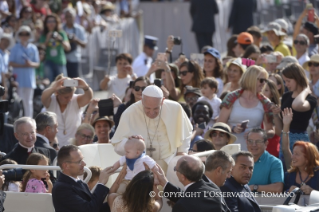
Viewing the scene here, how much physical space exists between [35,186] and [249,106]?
316cm

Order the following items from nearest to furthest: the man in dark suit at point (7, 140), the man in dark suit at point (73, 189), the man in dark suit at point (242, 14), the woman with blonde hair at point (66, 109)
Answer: the man in dark suit at point (73, 189), the man in dark suit at point (7, 140), the woman with blonde hair at point (66, 109), the man in dark suit at point (242, 14)

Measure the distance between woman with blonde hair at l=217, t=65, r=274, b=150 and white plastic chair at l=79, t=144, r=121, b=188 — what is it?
184cm

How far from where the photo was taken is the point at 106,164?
335 inches

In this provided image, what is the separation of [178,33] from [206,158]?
529 inches

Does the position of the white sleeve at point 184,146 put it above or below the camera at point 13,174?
above

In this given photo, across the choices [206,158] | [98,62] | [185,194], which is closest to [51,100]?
[206,158]

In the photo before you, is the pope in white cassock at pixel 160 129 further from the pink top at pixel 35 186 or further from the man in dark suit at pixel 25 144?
the man in dark suit at pixel 25 144

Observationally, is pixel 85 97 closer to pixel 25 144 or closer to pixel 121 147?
pixel 25 144

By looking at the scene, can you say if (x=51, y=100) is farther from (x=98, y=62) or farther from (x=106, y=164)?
(x=98, y=62)

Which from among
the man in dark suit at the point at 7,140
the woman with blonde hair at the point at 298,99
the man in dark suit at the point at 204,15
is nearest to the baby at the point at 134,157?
the woman with blonde hair at the point at 298,99

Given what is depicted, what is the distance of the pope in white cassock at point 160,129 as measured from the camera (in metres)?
8.12

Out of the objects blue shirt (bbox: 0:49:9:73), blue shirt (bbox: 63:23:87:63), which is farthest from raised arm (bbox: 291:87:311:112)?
blue shirt (bbox: 63:23:87:63)

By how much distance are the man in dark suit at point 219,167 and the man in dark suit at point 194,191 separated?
0.51 meters

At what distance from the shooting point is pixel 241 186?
7.56 meters
